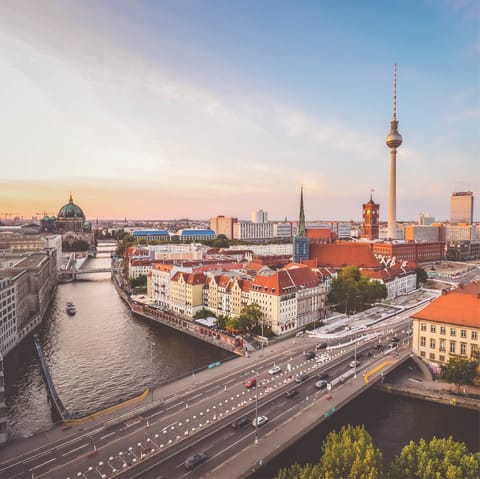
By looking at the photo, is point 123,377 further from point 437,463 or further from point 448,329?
point 448,329

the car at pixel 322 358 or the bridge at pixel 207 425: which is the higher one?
the car at pixel 322 358

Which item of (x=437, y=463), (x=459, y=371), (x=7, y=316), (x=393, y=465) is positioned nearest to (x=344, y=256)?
(x=459, y=371)

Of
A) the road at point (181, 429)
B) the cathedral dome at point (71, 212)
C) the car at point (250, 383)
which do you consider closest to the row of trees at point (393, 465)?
the road at point (181, 429)

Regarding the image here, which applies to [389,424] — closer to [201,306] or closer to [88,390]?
[88,390]

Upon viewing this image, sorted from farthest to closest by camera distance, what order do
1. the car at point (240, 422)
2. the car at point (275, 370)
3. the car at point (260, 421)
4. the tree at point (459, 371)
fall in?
the car at point (275, 370), the tree at point (459, 371), the car at point (240, 422), the car at point (260, 421)

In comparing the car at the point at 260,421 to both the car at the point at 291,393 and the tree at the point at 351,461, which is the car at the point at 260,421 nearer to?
the car at the point at 291,393

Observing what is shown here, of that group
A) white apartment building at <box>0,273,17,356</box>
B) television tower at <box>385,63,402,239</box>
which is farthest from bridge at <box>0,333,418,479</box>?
television tower at <box>385,63,402,239</box>

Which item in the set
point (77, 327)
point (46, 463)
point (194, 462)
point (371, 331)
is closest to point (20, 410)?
point (46, 463)
